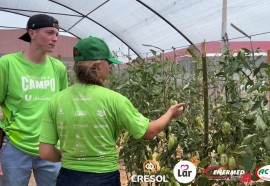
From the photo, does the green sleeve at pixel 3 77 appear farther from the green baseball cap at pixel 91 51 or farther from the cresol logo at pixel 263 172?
the cresol logo at pixel 263 172

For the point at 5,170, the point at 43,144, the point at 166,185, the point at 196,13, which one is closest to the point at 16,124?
the point at 5,170

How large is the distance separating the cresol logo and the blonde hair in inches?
31.1

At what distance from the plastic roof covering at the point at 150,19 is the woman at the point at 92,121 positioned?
84.6 inches

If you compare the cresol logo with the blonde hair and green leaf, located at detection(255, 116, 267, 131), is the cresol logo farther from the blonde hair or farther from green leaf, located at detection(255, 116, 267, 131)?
the blonde hair

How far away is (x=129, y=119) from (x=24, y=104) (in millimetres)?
702

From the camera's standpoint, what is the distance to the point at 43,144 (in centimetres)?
165

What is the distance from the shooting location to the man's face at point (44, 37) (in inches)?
79.4

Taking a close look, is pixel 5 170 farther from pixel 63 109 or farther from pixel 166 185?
pixel 166 185

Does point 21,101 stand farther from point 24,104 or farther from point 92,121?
point 92,121

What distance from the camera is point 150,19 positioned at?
789 cm

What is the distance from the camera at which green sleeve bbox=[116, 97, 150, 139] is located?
60.3 inches

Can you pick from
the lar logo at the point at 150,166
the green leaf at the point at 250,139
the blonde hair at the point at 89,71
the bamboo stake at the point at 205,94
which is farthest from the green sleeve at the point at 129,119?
the lar logo at the point at 150,166

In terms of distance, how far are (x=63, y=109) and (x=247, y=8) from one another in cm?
445

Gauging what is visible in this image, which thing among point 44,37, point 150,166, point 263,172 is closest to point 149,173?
point 150,166
